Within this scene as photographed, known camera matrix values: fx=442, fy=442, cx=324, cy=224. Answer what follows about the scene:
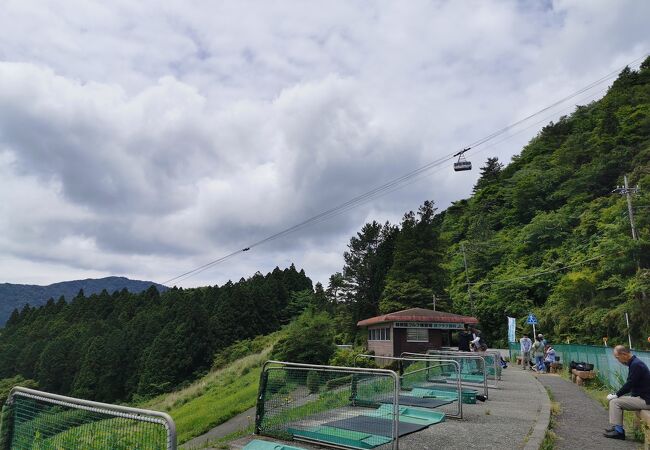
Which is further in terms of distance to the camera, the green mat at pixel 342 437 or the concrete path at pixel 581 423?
the concrete path at pixel 581 423

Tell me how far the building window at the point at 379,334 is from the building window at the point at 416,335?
1.09m

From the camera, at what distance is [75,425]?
443 cm

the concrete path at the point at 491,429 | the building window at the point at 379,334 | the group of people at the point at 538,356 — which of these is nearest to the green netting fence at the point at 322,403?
the concrete path at the point at 491,429

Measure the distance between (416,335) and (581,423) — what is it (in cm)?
1595

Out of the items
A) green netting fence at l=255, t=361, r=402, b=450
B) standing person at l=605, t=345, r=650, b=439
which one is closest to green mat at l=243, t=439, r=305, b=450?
green netting fence at l=255, t=361, r=402, b=450

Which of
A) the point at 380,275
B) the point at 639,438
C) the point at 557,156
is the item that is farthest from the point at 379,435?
the point at 557,156

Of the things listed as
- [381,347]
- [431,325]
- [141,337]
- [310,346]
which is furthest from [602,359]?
[141,337]

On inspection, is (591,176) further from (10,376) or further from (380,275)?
(10,376)

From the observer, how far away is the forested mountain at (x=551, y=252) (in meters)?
28.6

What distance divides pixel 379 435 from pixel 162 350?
50327 millimetres

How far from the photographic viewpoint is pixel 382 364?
20453mm

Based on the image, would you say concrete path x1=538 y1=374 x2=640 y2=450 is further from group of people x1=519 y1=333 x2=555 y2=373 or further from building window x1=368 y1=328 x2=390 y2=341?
building window x1=368 y1=328 x2=390 y2=341

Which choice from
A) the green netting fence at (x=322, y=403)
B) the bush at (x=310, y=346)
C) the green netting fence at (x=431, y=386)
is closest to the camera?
the green netting fence at (x=322, y=403)

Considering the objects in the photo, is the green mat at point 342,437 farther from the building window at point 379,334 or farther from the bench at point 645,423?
the building window at point 379,334
